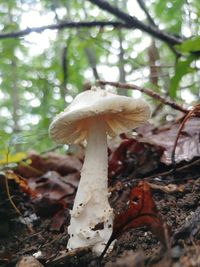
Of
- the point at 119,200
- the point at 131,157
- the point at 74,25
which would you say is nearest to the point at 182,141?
the point at 131,157

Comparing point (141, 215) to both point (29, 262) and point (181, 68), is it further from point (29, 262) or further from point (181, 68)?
point (181, 68)

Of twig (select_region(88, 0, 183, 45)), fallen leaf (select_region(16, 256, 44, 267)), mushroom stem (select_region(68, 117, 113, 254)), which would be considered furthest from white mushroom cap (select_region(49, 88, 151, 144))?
twig (select_region(88, 0, 183, 45))

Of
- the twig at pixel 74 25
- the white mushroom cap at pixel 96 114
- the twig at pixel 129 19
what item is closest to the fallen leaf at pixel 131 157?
the white mushroom cap at pixel 96 114

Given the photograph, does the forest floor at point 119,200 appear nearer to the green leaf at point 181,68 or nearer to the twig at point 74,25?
the green leaf at point 181,68

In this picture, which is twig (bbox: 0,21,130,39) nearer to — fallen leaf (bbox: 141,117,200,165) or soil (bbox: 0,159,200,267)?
fallen leaf (bbox: 141,117,200,165)

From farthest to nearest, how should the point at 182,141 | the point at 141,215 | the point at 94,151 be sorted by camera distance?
the point at 182,141 → the point at 94,151 → the point at 141,215

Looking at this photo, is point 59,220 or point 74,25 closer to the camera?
point 59,220

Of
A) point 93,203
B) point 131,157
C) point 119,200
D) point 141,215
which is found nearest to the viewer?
point 141,215
